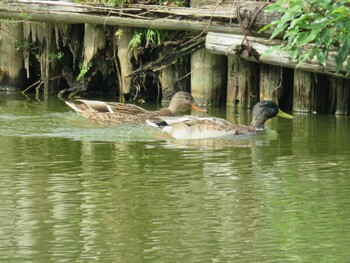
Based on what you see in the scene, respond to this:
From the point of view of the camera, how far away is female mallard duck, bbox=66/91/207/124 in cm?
1509

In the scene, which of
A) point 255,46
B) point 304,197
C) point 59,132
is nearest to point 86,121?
point 59,132

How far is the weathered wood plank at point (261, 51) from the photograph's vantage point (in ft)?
49.4

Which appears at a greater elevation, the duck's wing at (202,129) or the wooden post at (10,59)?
the wooden post at (10,59)

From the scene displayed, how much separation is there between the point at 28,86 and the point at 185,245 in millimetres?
11776

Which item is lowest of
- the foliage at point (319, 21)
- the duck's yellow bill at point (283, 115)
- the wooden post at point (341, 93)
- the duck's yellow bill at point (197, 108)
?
the duck's yellow bill at point (283, 115)

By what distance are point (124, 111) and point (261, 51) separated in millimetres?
2189

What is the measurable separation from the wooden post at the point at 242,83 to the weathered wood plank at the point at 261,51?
1.90ft

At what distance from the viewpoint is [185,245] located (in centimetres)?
822

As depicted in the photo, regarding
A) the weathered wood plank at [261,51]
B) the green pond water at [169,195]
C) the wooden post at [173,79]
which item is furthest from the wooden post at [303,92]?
the wooden post at [173,79]

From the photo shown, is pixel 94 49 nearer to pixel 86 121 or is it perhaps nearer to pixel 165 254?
pixel 86 121

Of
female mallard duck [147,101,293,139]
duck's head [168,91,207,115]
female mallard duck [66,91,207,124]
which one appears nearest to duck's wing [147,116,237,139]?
female mallard duck [147,101,293,139]

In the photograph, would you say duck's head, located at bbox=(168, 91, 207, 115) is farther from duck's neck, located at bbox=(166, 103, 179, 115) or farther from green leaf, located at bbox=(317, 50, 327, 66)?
green leaf, located at bbox=(317, 50, 327, 66)

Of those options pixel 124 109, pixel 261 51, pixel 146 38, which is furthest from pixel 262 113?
pixel 146 38

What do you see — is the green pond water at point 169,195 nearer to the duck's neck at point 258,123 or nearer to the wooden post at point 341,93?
the duck's neck at point 258,123
